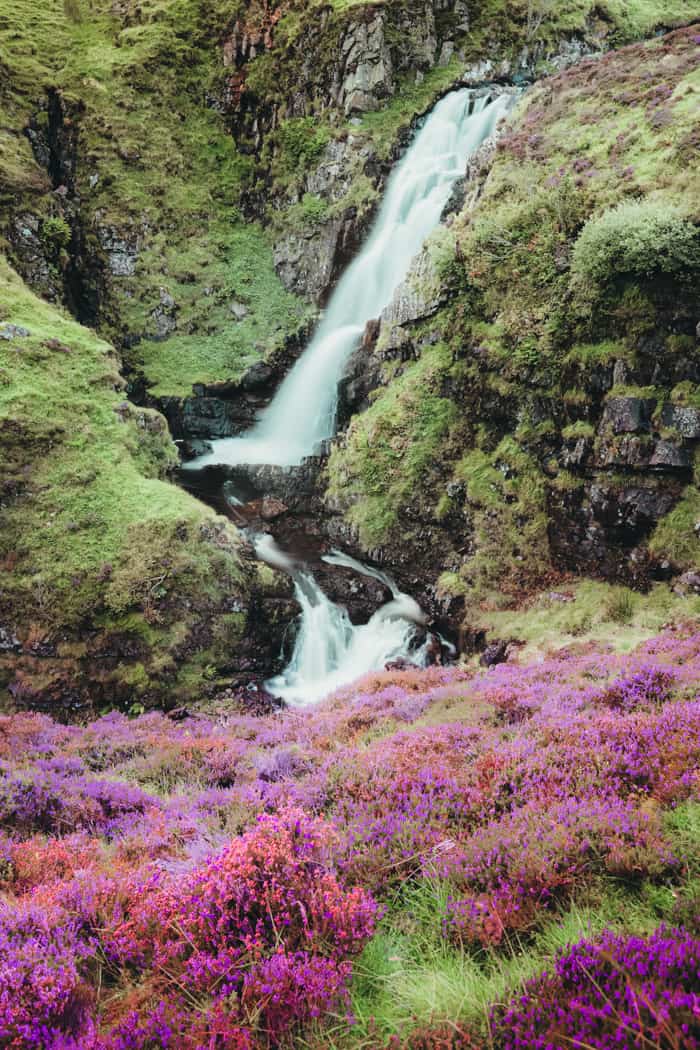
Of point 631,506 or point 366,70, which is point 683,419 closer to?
point 631,506

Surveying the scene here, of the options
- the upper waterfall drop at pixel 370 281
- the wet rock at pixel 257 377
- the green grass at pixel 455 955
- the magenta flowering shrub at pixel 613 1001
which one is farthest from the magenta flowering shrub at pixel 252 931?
the wet rock at pixel 257 377

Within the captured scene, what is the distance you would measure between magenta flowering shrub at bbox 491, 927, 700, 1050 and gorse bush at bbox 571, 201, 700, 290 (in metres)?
13.6

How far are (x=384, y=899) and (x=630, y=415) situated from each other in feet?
39.7

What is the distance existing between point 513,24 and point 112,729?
131 ft

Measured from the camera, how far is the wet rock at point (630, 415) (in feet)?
41.3

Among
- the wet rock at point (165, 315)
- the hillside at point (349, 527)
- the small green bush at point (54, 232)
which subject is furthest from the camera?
the wet rock at point (165, 315)

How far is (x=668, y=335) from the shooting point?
493 inches

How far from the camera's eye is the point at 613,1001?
2.03 meters

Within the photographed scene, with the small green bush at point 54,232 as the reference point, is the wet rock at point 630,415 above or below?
below

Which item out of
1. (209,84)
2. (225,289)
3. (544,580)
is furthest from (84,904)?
(209,84)

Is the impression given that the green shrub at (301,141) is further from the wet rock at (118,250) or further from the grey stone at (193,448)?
the grey stone at (193,448)

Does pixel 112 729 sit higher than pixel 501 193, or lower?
lower

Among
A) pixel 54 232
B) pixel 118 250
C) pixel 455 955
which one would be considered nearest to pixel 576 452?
pixel 455 955

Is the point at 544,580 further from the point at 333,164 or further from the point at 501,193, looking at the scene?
the point at 333,164
